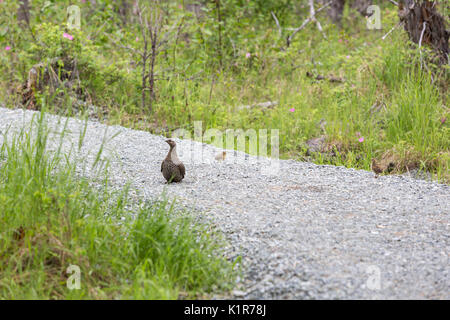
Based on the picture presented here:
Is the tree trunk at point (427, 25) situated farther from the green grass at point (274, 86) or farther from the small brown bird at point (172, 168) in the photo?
the small brown bird at point (172, 168)

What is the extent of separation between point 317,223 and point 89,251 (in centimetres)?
145

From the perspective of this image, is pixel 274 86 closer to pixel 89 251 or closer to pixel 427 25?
pixel 427 25

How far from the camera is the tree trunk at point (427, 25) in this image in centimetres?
632

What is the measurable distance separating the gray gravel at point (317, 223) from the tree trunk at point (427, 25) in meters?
2.69

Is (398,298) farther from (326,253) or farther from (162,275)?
(162,275)

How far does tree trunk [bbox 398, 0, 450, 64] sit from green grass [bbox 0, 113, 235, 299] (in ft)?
15.4

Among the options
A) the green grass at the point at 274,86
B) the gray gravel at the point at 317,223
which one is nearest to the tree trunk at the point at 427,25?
the green grass at the point at 274,86

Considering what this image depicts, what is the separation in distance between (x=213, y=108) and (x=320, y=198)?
119 inches

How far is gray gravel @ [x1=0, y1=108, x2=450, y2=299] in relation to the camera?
2.59 m

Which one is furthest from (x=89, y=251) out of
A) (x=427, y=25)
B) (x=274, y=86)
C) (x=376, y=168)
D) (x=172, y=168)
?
(x=427, y=25)

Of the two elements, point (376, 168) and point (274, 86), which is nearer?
point (376, 168)

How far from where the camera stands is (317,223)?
3.29m

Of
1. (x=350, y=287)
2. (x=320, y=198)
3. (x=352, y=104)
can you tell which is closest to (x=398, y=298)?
(x=350, y=287)

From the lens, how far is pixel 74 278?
2600mm
